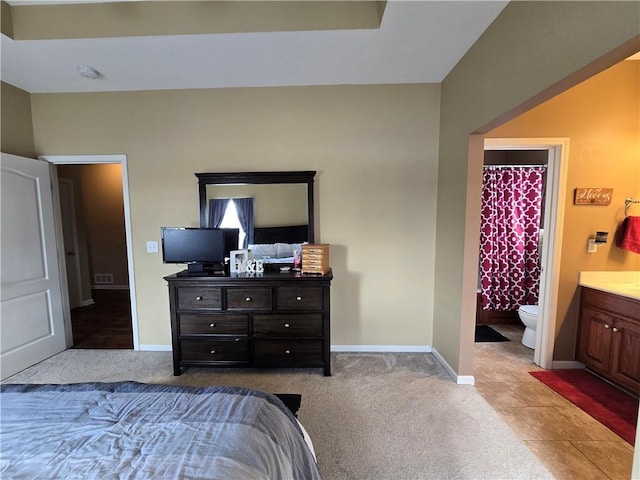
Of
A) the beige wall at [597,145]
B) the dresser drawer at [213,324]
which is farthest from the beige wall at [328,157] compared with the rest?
the beige wall at [597,145]

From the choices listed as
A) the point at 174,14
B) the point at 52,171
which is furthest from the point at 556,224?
the point at 52,171

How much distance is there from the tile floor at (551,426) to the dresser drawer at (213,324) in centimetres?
210

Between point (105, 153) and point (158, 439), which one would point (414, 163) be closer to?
point (158, 439)

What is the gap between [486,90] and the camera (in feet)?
6.30

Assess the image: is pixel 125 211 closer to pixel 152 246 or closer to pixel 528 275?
pixel 152 246

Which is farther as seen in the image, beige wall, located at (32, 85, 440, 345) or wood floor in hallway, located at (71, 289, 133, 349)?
wood floor in hallway, located at (71, 289, 133, 349)

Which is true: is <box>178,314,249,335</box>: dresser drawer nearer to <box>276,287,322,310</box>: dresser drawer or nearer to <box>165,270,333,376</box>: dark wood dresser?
<box>165,270,333,376</box>: dark wood dresser

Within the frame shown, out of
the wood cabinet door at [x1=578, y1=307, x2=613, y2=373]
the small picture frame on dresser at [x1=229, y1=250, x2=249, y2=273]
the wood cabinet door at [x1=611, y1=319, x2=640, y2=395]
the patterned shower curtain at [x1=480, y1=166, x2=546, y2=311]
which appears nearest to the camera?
the wood cabinet door at [x1=611, y1=319, x2=640, y2=395]

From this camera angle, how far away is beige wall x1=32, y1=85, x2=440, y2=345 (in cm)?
273

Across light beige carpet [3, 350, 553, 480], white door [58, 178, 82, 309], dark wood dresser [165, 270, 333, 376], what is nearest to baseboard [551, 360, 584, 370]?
light beige carpet [3, 350, 553, 480]

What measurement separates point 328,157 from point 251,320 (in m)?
1.74

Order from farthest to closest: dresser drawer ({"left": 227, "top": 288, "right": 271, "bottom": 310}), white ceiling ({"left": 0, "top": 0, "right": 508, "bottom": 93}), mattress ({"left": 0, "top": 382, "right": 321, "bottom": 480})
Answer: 1. dresser drawer ({"left": 227, "top": 288, "right": 271, "bottom": 310})
2. white ceiling ({"left": 0, "top": 0, "right": 508, "bottom": 93})
3. mattress ({"left": 0, "top": 382, "right": 321, "bottom": 480})

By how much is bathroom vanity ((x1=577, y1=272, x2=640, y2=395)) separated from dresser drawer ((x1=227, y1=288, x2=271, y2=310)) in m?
2.86

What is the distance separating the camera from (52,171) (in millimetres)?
2932
